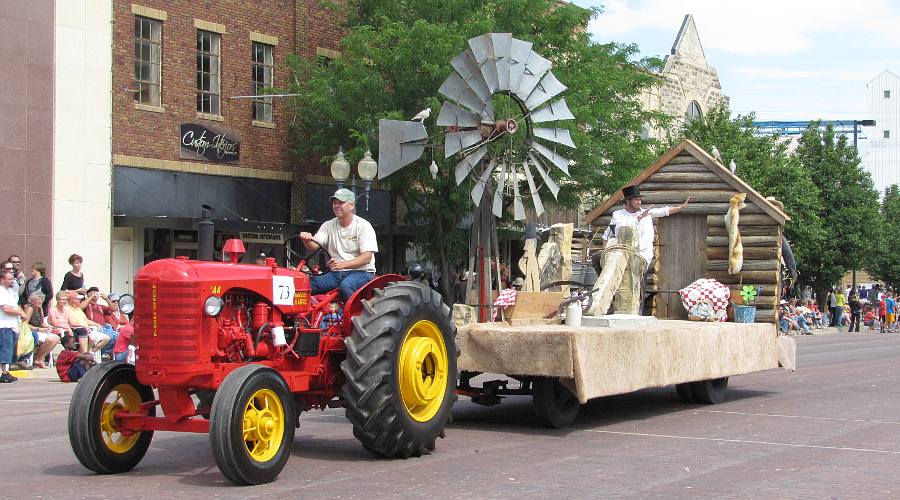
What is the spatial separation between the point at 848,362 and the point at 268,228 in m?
14.5

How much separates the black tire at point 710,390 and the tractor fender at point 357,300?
199 inches

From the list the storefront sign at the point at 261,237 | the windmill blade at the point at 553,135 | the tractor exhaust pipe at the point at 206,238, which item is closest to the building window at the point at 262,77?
the storefront sign at the point at 261,237

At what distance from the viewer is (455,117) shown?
15.1 metres

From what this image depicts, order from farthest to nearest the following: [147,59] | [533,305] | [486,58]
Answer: [147,59]
[486,58]
[533,305]

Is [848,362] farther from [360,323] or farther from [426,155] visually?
[360,323]

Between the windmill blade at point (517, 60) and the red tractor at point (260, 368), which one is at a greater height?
the windmill blade at point (517, 60)

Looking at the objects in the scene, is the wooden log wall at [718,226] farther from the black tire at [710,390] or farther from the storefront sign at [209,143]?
the storefront sign at [209,143]

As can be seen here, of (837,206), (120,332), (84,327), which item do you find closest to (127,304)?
(120,332)

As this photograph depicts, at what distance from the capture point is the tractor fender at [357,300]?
9.03 meters

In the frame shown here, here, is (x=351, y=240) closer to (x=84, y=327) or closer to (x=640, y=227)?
(x=640, y=227)

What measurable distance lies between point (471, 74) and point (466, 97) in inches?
12.6

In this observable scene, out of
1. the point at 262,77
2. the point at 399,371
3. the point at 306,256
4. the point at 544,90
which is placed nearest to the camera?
the point at 399,371

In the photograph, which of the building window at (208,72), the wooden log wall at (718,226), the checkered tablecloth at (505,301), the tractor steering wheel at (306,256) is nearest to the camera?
the tractor steering wheel at (306,256)

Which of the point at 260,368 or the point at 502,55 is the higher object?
the point at 502,55
